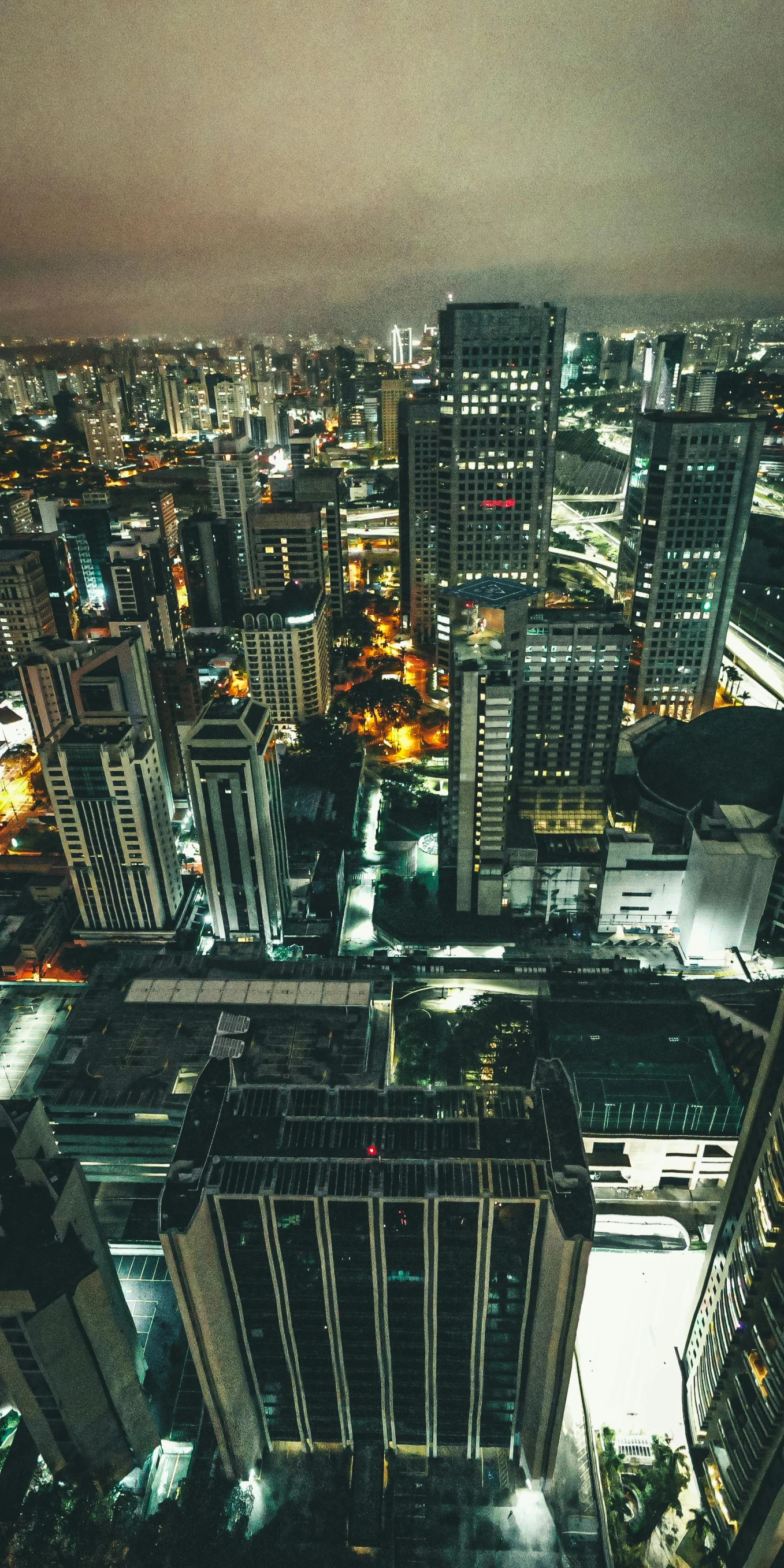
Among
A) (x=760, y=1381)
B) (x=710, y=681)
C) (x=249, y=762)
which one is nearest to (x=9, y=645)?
(x=249, y=762)

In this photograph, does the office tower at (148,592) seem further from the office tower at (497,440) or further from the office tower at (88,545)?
the office tower at (497,440)

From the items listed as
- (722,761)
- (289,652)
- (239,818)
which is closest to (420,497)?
(289,652)

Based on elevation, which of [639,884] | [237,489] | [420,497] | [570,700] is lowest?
[639,884]

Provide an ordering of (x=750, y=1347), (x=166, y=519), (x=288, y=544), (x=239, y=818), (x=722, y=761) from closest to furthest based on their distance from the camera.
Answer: (x=750, y=1347)
(x=239, y=818)
(x=722, y=761)
(x=288, y=544)
(x=166, y=519)

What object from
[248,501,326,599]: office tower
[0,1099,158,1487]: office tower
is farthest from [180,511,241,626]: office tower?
[0,1099,158,1487]: office tower

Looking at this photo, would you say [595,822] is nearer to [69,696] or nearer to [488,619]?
[488,619]

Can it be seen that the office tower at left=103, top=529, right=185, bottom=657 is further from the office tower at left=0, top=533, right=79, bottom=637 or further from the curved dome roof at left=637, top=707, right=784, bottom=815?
the curved dome roof at left=637, top=707, right=784, bottom=815

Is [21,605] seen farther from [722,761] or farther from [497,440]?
[722,761]
